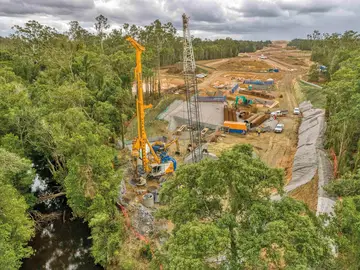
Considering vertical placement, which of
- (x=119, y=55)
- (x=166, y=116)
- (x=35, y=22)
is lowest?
(x=166, y=116)

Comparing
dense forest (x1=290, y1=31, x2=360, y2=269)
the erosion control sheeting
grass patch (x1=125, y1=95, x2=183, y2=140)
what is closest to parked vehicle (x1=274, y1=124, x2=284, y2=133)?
the erosion control sheeting

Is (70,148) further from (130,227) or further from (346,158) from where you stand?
(346,158)

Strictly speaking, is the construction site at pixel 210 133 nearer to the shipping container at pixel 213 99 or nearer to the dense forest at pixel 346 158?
the shipping container at pixel 213 99

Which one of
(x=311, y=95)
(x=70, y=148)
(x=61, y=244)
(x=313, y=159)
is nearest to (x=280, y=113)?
(x=311, y=95)

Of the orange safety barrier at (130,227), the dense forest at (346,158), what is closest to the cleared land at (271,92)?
the dense forest at (346,158)

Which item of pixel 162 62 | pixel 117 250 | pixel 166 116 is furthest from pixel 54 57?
pixel 162 62

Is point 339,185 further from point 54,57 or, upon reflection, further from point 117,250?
point 54,57

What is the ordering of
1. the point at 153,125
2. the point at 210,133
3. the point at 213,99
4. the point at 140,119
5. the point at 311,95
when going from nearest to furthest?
1. the point at 140,119
2. the point at 210,133
3. the point at 153,125
4. the point at 311,95
5. the point at 213,99
